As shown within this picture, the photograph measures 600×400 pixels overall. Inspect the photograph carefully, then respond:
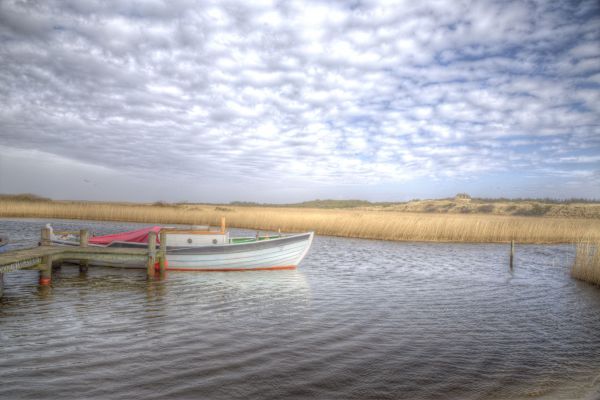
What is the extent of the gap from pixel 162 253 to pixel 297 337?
24.6 ft

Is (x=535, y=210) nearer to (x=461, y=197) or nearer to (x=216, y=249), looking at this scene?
(x=461, y=197)

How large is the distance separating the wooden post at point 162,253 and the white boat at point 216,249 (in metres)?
0.04

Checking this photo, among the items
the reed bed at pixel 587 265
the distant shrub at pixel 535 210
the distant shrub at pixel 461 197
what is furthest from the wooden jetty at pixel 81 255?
the distant shrub at pixel 461 197

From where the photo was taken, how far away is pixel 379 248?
21875 mm

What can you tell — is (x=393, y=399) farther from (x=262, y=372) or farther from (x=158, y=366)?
(x=158, y=366)

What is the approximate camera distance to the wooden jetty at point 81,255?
11180 mm

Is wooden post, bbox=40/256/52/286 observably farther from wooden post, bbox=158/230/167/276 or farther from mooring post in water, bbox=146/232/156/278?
wooden post, bbox=158/230/167/276

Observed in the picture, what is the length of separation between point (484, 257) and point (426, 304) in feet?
34.5

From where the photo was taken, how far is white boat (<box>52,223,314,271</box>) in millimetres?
14055

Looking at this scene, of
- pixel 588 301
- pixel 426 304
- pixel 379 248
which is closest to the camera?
pixel 426 304

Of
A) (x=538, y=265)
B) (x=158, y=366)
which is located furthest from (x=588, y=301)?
(x=158, y=366)

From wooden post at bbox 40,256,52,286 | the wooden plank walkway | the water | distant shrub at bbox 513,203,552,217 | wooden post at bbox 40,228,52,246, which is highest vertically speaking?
distant shrub at bbox 513,203,552,217

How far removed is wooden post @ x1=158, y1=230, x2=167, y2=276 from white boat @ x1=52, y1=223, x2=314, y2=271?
0.04 m

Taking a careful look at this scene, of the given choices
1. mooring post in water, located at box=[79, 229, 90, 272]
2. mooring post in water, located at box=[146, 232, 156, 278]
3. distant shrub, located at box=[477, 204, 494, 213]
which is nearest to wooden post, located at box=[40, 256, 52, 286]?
mooring post in water, located at box=[79, 229, 90, 272]
